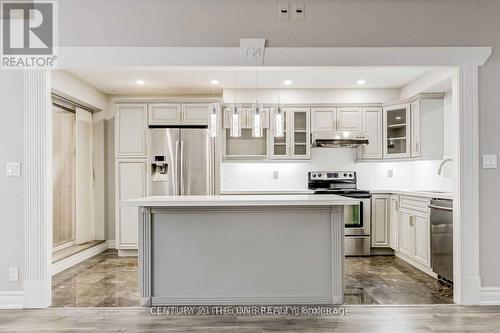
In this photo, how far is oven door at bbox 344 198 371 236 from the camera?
5.36 metres

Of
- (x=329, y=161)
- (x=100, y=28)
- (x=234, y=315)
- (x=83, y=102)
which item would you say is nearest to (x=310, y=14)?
(x=100, y=28)

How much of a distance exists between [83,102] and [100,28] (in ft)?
7.68

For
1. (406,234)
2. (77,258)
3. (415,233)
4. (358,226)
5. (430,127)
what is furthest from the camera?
(358,226)

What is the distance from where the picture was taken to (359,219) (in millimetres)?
5379

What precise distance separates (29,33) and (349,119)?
4356mm

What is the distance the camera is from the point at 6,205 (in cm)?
326

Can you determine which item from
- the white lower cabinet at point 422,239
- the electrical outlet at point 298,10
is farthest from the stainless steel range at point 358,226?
the electrical outlet at point 298,10

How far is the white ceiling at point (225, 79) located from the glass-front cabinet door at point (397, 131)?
42 cm

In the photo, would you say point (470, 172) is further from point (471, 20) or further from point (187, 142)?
point (187, 142)

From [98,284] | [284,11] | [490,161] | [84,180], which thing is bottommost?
[98,284]

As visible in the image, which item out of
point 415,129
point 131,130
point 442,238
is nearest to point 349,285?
point 442,238

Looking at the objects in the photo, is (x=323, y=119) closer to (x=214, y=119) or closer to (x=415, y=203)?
(x=415, y=203)

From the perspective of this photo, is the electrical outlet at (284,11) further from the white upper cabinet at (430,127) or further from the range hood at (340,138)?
the white upper cabinet at (430,127)

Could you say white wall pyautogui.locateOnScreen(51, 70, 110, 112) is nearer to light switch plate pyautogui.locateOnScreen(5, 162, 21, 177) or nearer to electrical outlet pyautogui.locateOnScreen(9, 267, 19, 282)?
light switch plate pyautogui.locateOnScreen(5, 162, 21, 177)
